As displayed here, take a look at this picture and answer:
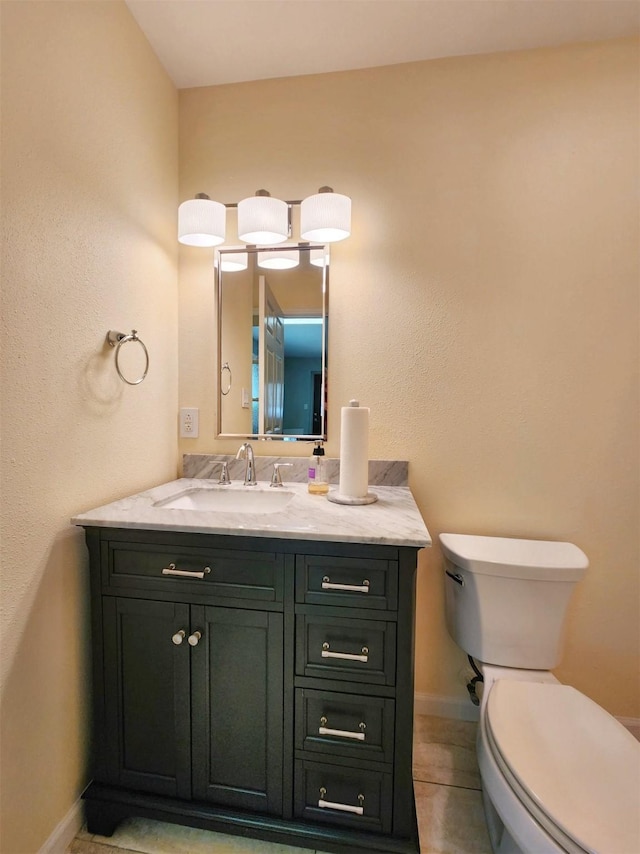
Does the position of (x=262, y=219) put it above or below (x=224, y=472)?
above

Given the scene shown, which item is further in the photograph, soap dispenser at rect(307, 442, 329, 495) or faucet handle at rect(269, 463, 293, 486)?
faucet handle at rect(269, 463, 293, 486)

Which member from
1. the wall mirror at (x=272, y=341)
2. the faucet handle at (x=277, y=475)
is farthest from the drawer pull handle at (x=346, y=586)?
the wall mirror at (x=272, y=341)

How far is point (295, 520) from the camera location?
109 cm

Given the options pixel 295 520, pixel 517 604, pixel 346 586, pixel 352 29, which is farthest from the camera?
pixel 352 29

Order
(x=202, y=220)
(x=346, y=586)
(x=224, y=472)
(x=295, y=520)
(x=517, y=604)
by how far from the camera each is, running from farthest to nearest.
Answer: (x=224, y=472)
(x=202, y=220)
(x=517, y=604)
(x=295, y=520)
(x=346, y=586)

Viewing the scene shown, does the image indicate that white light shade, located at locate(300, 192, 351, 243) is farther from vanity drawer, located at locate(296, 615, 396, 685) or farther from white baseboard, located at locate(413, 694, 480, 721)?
white baseboard, located at locate(413, 694, 480, 721)

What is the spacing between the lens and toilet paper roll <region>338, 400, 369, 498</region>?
4.26 feet

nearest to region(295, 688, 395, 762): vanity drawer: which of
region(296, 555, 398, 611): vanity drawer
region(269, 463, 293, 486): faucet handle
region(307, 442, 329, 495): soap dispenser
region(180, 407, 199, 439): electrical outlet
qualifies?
region(296, 555, 398, 611): vanity drawer

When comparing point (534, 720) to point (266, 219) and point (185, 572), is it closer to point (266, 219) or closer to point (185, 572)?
point (185, 572)

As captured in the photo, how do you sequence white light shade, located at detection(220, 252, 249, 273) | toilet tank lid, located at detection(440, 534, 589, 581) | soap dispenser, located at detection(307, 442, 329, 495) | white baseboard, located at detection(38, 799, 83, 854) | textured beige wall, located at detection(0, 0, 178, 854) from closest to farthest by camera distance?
1. textured beige wall, located at detection(0, 0, 178, 854)
2. white baseboard, located at detection(38, 799, 83, 854)
3. toilet tank lid, located at detection(440, 534, 589, 581)
4. soap dispenser, located at detection(307, 442, 329, 495)
5. white light shade, located at detection(220, 252, 249, 273)

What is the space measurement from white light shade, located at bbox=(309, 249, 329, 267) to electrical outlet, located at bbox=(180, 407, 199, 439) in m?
0.79

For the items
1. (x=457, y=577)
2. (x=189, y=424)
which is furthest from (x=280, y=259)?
(x=457, y=577)

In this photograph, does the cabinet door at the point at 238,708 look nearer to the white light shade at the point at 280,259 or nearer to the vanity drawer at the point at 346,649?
the vanity drawer at the point at 346,649

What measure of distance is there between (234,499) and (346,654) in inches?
28.3
